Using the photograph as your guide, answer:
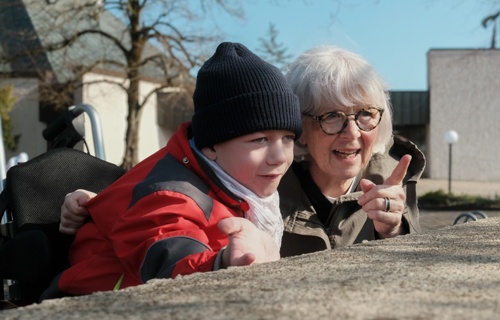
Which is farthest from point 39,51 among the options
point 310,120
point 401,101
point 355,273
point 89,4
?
point 355,273

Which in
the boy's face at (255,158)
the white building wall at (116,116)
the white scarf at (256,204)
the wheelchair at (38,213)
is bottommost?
the white building wall at (116,116)

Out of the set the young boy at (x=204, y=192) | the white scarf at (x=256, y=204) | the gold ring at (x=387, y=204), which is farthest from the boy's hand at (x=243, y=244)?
the gold ring at (x=387, y=204)

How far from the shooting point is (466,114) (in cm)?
3070

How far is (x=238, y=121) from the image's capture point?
6.94 ft

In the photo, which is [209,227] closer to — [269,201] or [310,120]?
[269,201]

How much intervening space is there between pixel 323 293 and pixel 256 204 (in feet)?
3.15

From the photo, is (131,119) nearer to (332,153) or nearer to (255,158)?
(332,153)

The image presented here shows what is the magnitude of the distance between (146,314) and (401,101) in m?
31.2

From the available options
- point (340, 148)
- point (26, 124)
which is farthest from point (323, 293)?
point (26, 124)

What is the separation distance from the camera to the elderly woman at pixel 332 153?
2.68 m

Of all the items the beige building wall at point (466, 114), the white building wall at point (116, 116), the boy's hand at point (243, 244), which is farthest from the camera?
the beige building wall at point (466, 114)

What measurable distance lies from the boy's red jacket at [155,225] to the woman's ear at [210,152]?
5 cm

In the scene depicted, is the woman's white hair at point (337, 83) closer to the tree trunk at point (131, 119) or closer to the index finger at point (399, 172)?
the index finger at point (399, 172)

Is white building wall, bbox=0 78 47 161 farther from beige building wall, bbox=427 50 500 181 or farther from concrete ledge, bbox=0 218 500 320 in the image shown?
concrete ledge, bbox=0 218 500 320
